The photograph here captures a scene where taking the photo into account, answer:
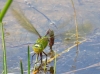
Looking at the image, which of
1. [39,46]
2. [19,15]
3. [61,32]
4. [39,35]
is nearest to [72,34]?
[61,32]

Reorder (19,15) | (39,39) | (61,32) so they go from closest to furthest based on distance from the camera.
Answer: (19,15)
(39,39)
(61,32)

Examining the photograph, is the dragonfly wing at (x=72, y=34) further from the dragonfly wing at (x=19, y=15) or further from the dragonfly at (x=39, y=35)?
the dragonfly wing at (x=19, y=15)

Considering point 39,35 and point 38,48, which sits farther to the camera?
point 39,35

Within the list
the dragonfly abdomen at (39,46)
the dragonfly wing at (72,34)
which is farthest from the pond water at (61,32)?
the dragonfly abdomen at (39,46)

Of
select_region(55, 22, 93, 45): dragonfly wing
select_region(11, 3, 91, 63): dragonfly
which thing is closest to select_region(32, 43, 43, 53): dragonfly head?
select_region(11, 3, 91, 63): dragonfly

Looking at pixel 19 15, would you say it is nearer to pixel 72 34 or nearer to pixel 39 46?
pixel 39 46

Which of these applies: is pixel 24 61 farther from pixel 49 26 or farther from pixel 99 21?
pixel 99 21

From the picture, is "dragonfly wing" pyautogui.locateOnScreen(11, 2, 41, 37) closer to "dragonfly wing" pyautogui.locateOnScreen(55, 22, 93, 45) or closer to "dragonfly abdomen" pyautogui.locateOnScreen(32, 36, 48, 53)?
"dragonfly abdomen" pyautogui.locateOnScreen(32, 36, 48, 53)

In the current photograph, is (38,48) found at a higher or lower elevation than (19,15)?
lower
